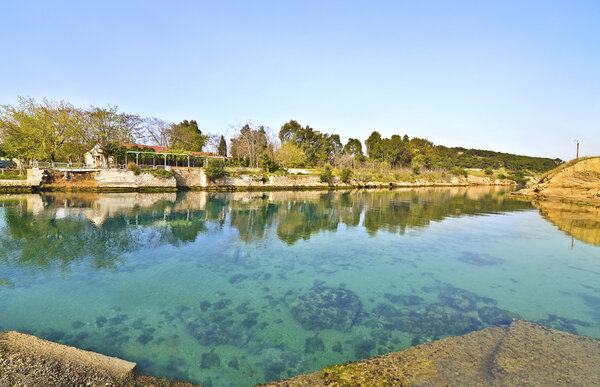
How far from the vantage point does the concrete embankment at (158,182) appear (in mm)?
29203

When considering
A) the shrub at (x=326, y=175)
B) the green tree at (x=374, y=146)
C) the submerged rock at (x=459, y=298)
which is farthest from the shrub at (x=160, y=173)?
the green tree at (x=374, y=146)

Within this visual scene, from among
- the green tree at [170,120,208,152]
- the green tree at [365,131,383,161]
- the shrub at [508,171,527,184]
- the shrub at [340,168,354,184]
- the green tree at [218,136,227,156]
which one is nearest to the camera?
the shrub at [340,168,354,184]

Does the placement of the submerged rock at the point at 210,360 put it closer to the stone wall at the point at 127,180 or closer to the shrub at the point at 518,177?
the stone wall at the point at 127,180

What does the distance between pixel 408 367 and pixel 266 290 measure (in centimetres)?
444

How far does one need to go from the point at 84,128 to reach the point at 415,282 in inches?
1634

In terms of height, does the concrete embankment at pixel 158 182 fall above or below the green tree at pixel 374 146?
below

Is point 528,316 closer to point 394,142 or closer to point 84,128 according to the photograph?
point 84,128

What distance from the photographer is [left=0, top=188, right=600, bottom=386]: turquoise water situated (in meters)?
5.16

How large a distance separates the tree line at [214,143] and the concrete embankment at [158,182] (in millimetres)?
3715

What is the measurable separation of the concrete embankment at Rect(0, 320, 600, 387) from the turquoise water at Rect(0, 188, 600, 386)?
0.57 metres

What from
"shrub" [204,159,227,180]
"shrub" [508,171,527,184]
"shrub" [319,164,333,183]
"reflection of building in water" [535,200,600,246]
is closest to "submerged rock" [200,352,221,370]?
"reflection of building in water" [535,200,600,246]

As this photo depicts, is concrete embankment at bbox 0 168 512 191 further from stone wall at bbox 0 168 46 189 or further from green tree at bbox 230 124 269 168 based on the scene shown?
green tree at bbox 230 124 269 168

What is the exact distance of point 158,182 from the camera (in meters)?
34.8

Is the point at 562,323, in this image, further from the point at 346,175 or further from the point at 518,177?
the point at 518,177
